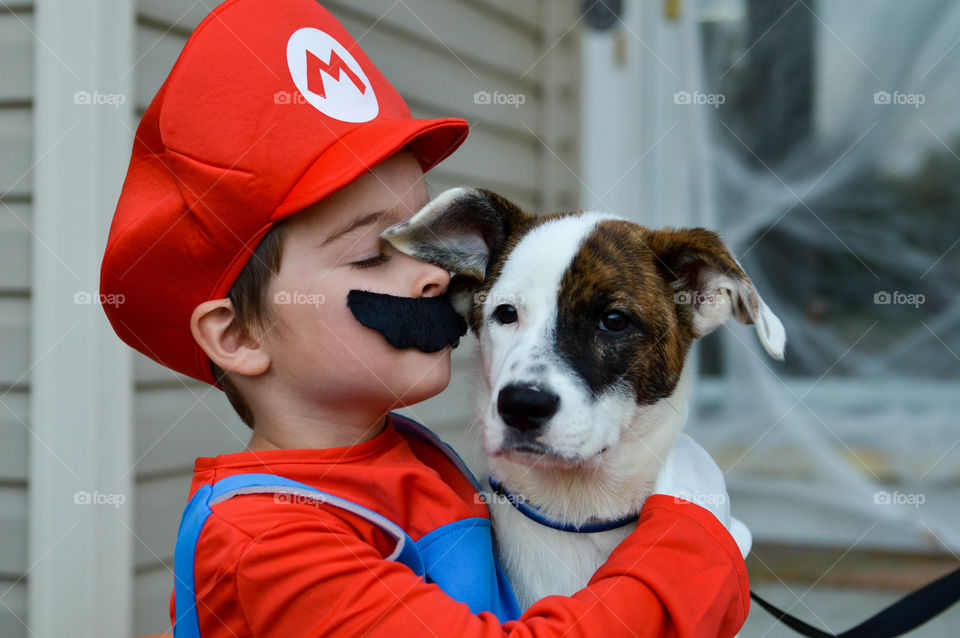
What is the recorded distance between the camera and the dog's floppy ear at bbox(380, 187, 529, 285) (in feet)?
5.13

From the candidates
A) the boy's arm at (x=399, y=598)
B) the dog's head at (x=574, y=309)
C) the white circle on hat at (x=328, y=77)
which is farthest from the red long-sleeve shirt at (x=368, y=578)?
the white circle on hat at (x=328, y=77)

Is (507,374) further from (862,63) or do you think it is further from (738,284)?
(862,63)

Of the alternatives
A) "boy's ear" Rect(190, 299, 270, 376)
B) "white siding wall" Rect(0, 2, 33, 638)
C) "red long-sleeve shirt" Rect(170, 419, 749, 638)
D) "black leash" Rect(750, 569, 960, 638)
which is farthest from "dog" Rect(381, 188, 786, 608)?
"white siding wall" Rect(0, 2, 33, 638)

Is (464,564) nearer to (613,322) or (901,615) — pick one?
(613,322)

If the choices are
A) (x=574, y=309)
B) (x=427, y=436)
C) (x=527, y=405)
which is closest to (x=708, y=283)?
(x=574, y=309)

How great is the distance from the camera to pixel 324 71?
1.48 meters

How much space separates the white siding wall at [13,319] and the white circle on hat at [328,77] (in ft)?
4.52

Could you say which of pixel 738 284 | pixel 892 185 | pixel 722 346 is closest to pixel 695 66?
pixel 892 185

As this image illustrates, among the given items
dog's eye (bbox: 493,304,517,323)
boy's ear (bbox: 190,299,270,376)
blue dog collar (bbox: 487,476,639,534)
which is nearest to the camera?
boy's ear (bbox: 190,299,270,376)

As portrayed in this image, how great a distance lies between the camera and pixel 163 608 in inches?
110

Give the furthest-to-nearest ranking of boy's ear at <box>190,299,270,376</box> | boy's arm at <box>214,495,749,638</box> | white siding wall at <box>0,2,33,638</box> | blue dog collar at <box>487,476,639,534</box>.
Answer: white siding wall at <box>0,2,33,638</box> < blue dog collar at <box>487,476,639,534</box> < boy's ear at <box>190,299,270,376</box> < boy's arm at <box>214,495,749,638</box>

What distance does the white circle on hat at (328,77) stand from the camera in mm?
1444

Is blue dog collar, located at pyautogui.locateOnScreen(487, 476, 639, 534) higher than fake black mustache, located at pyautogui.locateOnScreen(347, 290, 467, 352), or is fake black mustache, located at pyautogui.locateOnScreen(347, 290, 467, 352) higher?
fake black mustache, located at pyautogui.locateOnScreen(347, 290, 467, 352)

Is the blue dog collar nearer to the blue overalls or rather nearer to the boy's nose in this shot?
the blue overalls
